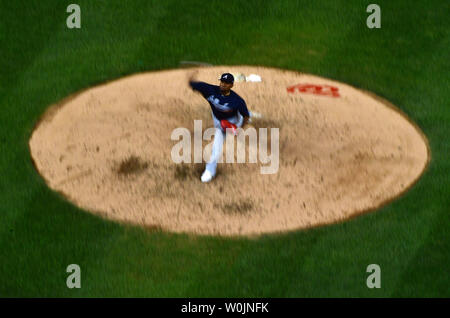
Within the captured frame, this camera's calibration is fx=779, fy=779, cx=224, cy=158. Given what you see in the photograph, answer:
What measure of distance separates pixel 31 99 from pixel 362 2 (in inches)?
288

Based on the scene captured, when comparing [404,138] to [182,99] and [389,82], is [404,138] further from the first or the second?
[182,99]

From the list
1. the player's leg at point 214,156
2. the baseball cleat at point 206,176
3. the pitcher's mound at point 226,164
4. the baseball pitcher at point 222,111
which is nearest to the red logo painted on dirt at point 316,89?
the pitcher's mound at point 226,164

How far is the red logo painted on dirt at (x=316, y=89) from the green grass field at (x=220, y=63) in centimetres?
57

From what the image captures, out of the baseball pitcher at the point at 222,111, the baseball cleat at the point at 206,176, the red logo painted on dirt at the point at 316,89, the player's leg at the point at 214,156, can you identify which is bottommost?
the baseball cleat at the point at 206,176

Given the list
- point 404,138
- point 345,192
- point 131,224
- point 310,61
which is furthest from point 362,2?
point 131,224

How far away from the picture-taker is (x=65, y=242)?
1052cm

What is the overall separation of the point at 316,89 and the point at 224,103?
2945 mm

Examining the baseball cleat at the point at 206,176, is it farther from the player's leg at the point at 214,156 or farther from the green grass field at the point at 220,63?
the green grass field at the point at 220,63

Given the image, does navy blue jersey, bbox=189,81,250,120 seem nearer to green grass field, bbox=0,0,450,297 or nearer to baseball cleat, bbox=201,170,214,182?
baseball cleat, bbox=201,170,214,182

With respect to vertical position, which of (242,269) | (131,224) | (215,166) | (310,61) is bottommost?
(242,269)

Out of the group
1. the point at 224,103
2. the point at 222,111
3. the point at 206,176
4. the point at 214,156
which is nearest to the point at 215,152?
the point at 214,156

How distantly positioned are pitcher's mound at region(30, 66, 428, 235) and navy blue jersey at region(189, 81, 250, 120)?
83 centimetres

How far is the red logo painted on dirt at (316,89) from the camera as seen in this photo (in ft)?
45.9

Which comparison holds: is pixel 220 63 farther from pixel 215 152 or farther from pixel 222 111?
pixel 215 152
